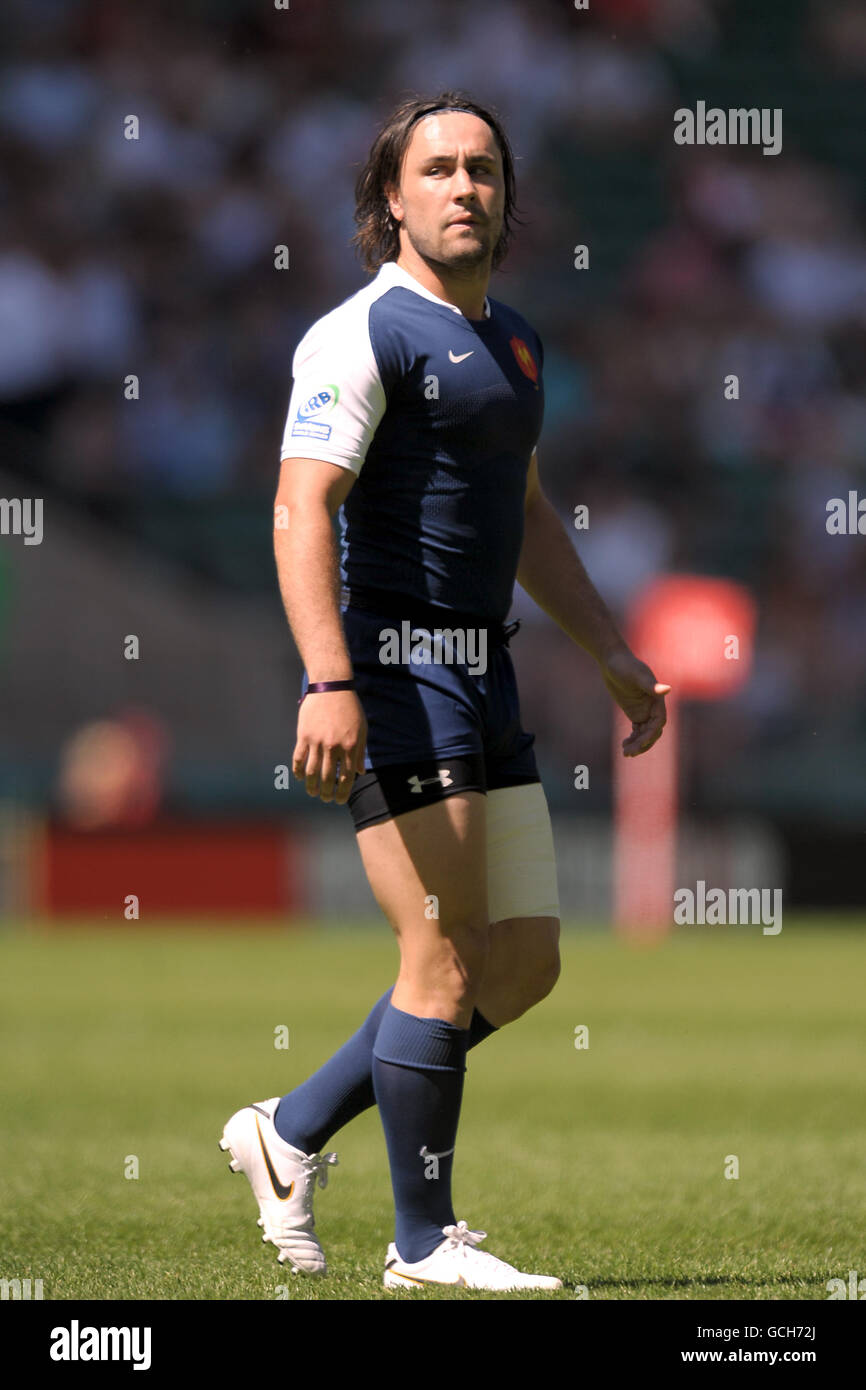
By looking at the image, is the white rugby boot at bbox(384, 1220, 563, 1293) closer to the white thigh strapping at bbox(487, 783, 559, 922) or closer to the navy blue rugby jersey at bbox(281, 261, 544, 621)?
the white thigh strapping at bbox(487, 783, 559, 922)

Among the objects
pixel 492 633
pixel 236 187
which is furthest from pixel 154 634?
pixel 492 633

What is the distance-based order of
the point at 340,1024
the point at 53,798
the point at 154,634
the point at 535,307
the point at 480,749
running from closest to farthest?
1. the point at 480,749
2. the point at 340,1024
3. the point at 53,798
4. the point at 154,634
5. the point at 535,307

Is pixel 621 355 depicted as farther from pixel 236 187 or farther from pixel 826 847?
pixel 826 847

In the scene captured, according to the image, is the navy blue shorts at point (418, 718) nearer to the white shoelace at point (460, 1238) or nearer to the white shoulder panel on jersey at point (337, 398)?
the white shoulder panel on jersey at point (337, 398)

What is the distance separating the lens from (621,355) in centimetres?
1634

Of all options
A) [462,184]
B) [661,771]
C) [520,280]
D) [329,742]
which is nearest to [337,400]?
[462,184]

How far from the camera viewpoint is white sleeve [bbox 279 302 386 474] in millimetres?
3492

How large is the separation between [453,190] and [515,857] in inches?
48.1

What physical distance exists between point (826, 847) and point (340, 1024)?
5.79 meters

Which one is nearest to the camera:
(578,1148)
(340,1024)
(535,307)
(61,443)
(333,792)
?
(333,792)

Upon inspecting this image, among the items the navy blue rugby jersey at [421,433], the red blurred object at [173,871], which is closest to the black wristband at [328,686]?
the navy blue rugby jersey at [421,433]

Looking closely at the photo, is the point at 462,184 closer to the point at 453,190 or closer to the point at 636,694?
the point at 453,190

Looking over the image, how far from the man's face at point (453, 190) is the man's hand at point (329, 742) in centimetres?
89

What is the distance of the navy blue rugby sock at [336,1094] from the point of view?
3.86 metres
